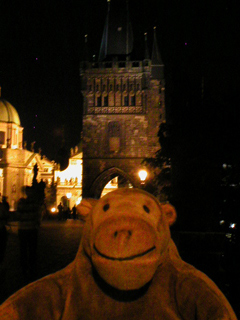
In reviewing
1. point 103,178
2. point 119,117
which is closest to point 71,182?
point 103,178

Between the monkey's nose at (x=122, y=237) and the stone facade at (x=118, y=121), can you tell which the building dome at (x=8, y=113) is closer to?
the stone facade at (x=118, y=121)

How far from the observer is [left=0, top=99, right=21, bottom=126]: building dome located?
57875 millimetres

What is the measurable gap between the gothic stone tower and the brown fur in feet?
104

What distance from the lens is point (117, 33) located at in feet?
129

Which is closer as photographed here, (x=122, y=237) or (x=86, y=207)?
(x=122, y=237)

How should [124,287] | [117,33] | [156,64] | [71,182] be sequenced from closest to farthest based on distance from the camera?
[124,287]
[156,64]
[117,33]
[71,182]

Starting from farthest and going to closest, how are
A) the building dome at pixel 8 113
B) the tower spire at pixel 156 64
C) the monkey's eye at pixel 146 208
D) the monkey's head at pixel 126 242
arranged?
the building dome at pixel 8 113 → the tower spire at pixel 156 64 → the monkey's eye at pixel 146 208 → the monkey's head at pixel 126 242

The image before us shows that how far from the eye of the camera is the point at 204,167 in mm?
9766

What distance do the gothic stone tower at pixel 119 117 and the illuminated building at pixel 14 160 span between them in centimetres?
2030

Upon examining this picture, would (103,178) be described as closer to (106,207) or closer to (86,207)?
(86,207)

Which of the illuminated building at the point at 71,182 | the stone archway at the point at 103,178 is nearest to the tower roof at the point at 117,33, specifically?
the stone archway at the point at 103,178

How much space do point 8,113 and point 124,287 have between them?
58.7 meters

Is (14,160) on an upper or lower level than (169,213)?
upper

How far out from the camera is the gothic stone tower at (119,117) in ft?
113
